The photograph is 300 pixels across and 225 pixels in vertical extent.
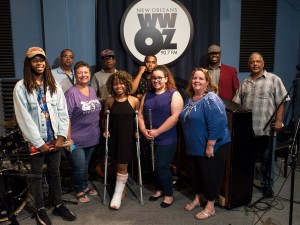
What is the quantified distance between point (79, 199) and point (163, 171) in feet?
3.41

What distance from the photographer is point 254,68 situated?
3588 millimetres

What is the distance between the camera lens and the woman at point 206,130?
2.94 meters

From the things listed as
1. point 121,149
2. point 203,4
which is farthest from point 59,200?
point 203,4

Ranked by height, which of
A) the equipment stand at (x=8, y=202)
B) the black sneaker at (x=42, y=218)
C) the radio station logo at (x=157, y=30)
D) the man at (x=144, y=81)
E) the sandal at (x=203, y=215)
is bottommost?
the sandal at (x=203, y=215)

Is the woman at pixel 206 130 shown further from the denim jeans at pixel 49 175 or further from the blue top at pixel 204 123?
the denim jeans at pixel 49 175

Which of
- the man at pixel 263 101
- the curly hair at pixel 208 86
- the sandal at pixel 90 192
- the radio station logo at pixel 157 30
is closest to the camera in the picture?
the curly hair at pixel 208 86

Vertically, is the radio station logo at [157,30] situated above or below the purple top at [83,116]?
above

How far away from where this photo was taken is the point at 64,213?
3.27m

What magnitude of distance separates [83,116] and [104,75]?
1.01 m

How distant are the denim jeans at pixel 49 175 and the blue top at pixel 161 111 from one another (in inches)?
38.6

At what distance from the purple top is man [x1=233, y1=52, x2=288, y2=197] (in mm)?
1714

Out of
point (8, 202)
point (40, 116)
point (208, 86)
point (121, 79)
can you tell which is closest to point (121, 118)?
point (121, 79)

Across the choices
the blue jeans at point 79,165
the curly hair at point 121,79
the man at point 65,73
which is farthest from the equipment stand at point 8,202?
the man at point 65,73

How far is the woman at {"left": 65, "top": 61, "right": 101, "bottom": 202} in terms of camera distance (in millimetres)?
3322
